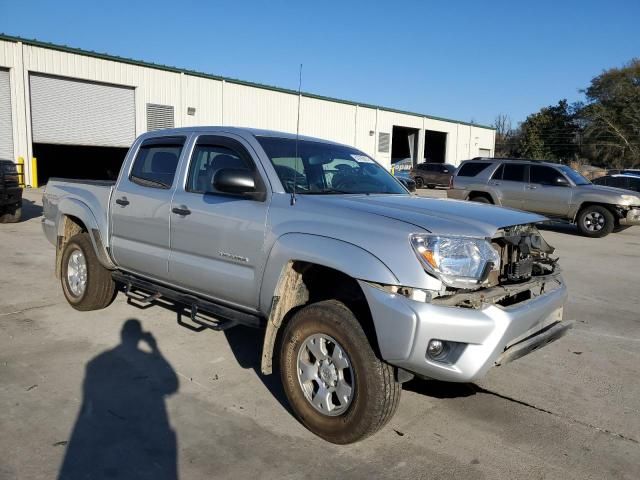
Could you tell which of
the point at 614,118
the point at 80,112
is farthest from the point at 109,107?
the point at 614,118

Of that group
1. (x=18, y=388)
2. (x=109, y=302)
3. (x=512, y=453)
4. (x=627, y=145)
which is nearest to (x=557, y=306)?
→ (x=512, y=453)

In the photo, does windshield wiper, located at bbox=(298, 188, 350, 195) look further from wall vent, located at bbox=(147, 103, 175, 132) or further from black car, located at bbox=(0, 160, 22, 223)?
wall vent, located at bbox=(147, 103, 175, 132)

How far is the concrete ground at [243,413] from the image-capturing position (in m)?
3.11

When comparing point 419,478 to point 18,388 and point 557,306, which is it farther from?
point 18,388

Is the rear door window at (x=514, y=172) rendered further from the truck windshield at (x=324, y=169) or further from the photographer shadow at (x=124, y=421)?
the photographer shadow at (x=124, y=421)

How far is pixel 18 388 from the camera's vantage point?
156 inches

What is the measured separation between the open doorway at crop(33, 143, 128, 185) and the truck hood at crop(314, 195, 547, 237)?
32.1 m

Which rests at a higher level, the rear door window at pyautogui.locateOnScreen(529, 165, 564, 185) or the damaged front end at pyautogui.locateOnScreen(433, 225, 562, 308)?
the rear door window at pyautogui.locateOnScreen(529, 165, 564, 185)

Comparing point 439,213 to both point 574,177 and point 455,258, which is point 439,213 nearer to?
point 455,258

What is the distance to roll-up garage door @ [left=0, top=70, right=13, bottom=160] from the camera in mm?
20875

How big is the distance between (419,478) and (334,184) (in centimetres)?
227

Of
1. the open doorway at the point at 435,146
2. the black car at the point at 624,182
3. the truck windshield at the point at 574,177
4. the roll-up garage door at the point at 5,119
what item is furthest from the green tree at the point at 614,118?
the roll-up garage door at the point at 5,119

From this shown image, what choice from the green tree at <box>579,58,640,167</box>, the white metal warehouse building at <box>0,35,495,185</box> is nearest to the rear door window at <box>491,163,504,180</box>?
the white metal warehouse building at <box>0,35,495,185</box>

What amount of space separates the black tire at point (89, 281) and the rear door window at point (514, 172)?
1170 cm
